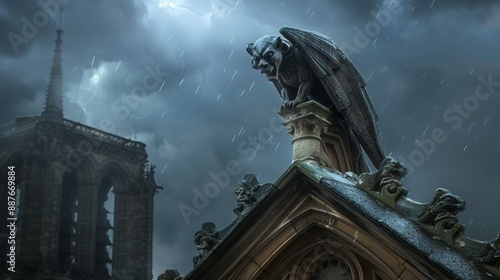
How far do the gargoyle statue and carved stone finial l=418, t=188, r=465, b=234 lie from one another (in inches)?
60.5

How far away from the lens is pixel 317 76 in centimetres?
573

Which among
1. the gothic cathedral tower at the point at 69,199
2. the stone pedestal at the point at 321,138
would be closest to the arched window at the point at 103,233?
the gothic cathedral tower at the point at 69,199

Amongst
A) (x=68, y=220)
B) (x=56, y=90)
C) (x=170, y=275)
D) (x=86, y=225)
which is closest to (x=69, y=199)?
(x=68, y=220)

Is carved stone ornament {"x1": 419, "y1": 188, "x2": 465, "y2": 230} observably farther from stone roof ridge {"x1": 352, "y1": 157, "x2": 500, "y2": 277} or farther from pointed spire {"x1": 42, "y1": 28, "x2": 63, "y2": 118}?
pointed spire {"x1": 42, "y1": 28, "x2": 63, "y2": 118}

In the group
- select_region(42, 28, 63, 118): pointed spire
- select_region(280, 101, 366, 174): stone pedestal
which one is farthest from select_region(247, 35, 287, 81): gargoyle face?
select_region(42, 28, 63, 118): pointed spire

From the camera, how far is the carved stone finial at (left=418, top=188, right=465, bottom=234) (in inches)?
165

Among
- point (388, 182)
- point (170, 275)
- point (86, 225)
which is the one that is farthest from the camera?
point (86, 225)

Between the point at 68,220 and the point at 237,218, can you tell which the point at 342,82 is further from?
the point at 68,220

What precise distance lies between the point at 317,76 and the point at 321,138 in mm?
446

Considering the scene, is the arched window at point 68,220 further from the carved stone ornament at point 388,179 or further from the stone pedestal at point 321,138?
the carved stone ornament at point 388,179

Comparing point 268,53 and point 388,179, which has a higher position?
point 268,53

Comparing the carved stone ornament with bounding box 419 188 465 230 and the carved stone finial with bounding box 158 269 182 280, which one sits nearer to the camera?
the carved stone ornament with bounding box 419 188 465 230

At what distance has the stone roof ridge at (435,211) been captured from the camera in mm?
4039

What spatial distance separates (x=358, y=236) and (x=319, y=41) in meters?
1.72
